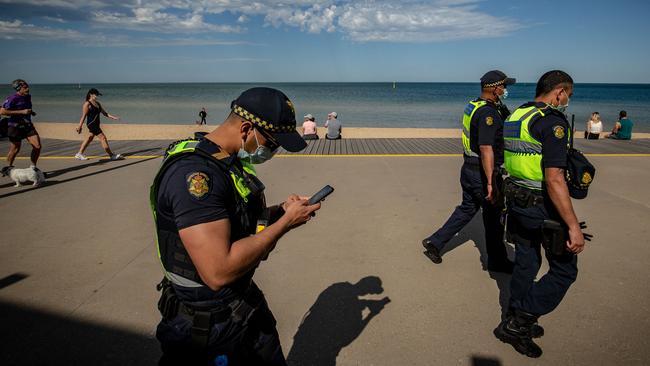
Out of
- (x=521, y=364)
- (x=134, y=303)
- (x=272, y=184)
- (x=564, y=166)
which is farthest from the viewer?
(x=272, y=184)

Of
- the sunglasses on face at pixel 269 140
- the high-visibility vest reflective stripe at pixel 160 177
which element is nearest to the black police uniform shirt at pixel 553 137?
the sunglasses on face at pixel 269 140

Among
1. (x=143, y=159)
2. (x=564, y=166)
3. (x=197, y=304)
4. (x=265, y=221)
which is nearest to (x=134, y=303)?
(x=197, y=304)

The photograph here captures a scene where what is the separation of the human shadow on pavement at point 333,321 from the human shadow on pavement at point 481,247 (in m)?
1.09

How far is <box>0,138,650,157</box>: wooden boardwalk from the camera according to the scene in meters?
10.1

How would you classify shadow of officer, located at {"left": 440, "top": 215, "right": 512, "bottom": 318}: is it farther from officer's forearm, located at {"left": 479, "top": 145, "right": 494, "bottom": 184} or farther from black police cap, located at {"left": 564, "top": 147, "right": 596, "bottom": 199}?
black police cap, located at {"left": 564, "top": 147, "right": 596, "bottom": 199}

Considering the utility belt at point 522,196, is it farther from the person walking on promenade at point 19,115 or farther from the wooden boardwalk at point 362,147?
the person walking on promenade at point 19,115

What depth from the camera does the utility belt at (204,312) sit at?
168cm

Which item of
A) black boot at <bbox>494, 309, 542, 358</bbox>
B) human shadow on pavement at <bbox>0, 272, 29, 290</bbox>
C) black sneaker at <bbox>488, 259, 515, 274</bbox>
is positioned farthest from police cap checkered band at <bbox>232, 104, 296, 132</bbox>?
human shadow on pavement at <bbox>0, 272, 29, 290</bbox>

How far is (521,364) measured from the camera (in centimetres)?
273

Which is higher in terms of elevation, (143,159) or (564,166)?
(564,166)

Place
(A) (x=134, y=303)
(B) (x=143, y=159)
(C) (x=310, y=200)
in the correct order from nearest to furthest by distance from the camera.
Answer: (C) (x=310, y=200) → (A) (x=134, y=303) → (B) (x=143, y=159)

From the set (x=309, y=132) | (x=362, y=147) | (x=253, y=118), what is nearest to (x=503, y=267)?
(x=253, y=118)

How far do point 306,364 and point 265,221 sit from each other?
1457 mm

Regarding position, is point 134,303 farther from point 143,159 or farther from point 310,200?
point 143,159
